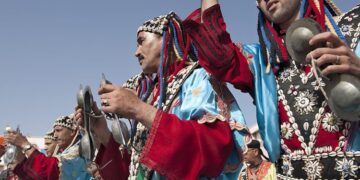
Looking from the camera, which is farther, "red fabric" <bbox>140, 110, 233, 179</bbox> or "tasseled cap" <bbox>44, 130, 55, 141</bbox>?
"tasseled cap" <bbox>44, 130, 55, 141</bbox>

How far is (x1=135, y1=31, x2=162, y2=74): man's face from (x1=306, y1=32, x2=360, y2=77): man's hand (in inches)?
67.3

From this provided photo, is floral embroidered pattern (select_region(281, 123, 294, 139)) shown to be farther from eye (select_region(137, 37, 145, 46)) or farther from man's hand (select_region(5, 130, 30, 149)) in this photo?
man's hand (select_region(5, 130, 30, 149))

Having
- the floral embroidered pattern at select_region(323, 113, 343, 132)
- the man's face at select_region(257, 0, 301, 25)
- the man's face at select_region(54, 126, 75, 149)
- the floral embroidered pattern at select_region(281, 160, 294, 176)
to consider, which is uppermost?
the man's face at select_region(257, 0, 301, 25)

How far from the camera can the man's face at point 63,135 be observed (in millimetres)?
7775

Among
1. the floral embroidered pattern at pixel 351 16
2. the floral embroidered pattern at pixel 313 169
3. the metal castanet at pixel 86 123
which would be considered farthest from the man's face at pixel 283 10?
the metal castanet at pixel 86 123

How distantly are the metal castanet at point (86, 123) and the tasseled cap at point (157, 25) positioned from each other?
662mm

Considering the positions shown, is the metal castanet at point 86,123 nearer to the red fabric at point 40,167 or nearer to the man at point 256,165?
the red fabric at point 40,167

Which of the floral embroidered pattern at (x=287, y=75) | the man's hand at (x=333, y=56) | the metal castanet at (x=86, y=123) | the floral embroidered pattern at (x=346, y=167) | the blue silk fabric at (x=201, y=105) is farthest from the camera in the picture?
the metal castanet at (x=86, y=123)

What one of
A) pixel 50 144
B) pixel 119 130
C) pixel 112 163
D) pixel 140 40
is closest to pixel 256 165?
pixel 50 144

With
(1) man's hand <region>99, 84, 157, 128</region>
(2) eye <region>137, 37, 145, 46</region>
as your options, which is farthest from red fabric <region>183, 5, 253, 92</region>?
(2) eye <region>137, 37, 145, 46</region>

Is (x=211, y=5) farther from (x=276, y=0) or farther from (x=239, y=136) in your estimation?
(x=239, y=136)

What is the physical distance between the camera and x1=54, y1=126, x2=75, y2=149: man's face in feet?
25.5

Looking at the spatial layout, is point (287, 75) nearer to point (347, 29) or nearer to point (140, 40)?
point (347, 29)

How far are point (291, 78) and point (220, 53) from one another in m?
0.41
